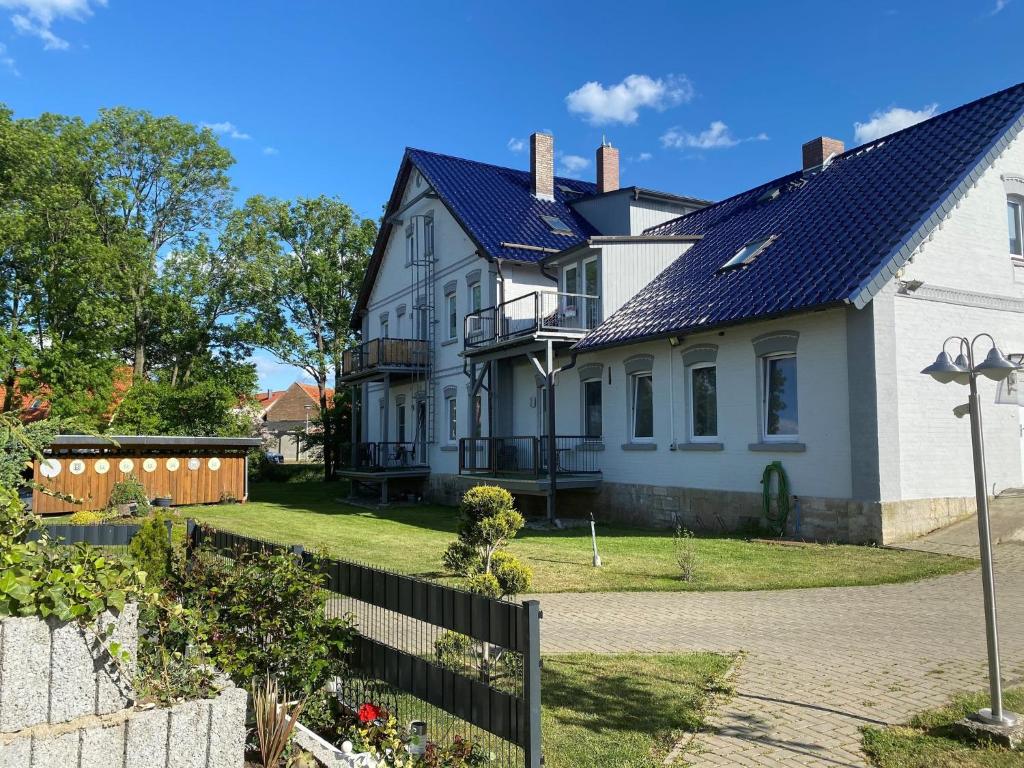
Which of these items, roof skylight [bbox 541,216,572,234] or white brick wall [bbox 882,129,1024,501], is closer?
white brick wall [bbox 882,129,1024,501]

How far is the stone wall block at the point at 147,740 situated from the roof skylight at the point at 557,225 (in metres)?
23.5

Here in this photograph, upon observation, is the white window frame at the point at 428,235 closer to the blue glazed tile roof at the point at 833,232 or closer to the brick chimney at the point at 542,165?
the brick chimney at the point at 542,165

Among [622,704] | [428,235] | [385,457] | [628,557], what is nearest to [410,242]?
[428,235]

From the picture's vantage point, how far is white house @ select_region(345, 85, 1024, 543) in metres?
13.7

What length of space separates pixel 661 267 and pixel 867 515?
33.0 ft

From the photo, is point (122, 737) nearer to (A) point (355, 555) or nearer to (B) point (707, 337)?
(A) point (355, 555)

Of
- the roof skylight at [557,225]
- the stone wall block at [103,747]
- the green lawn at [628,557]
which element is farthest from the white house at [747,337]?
the stone wall block at [103,747]

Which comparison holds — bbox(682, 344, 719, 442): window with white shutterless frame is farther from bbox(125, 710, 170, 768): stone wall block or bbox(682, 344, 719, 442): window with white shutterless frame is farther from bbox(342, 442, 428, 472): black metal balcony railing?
bbox(125, 710, 170, 768): stone wall block

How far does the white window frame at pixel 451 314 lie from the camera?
26.8m

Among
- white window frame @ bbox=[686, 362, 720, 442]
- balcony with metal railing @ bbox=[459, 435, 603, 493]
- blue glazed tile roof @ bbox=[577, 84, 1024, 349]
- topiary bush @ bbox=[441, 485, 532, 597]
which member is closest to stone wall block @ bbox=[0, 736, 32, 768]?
topiary bush @ bbox=[441, 485, 532, 597]

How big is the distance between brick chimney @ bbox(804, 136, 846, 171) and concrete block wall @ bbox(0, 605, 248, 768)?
69.8 feet

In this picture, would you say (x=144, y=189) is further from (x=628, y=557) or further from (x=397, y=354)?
(x=628, y=557)

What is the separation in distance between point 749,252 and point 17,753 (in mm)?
17458

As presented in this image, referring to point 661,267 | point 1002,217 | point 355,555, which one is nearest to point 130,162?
point 661,267
